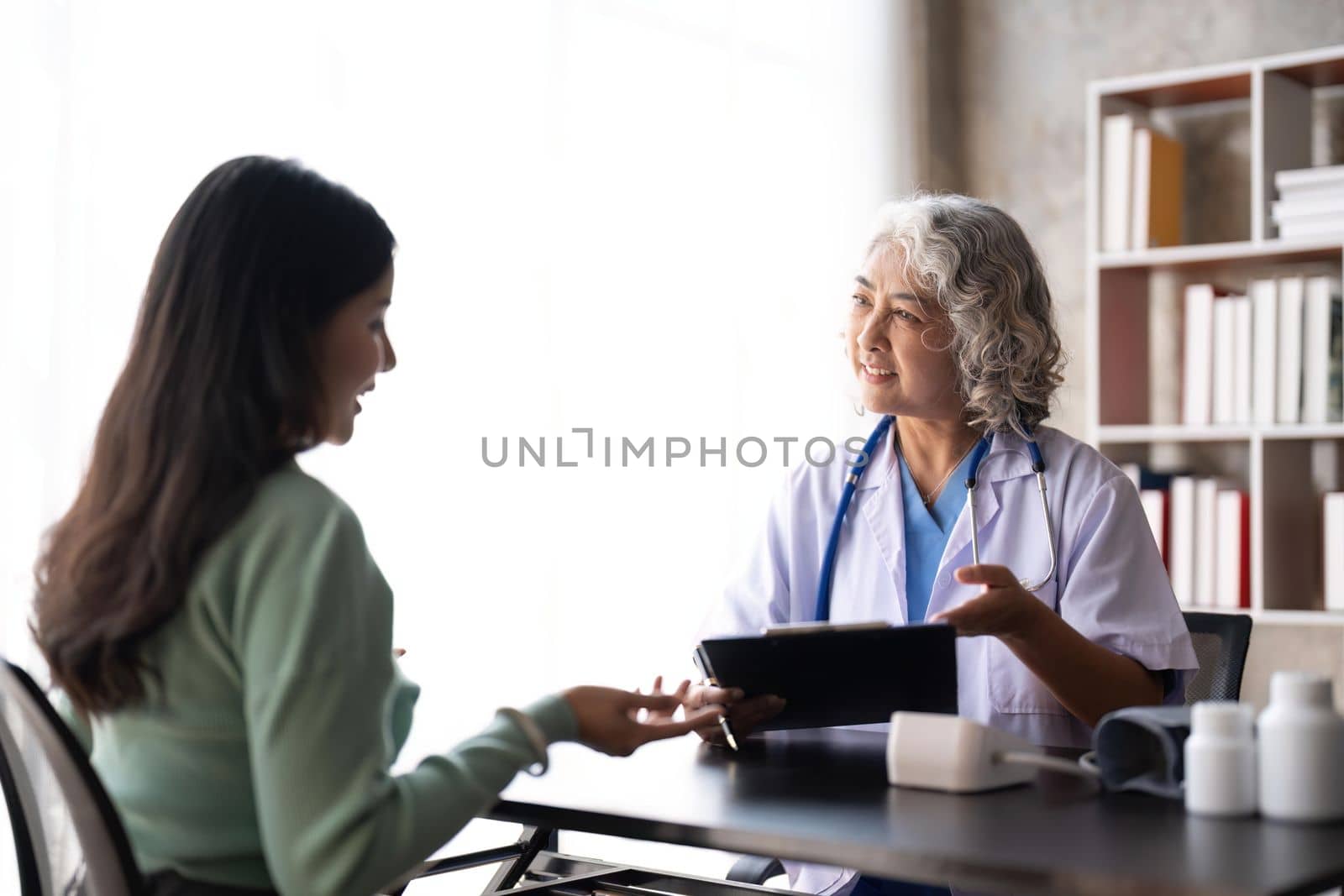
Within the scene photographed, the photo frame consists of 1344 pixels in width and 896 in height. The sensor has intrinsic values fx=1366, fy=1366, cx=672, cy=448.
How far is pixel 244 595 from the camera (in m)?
1.04

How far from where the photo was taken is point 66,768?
1.00 m

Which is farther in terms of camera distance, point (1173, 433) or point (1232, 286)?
point (1232, 286)

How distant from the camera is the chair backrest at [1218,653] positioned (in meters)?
2.04

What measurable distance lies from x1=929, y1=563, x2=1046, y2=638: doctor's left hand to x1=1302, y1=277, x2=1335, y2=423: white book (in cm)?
205

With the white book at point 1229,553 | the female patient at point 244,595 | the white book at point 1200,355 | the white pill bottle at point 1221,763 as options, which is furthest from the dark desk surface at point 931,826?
the white book at point 1200,355

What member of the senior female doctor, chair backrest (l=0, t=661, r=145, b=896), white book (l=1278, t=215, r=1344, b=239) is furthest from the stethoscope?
white book (l=1278, t=215, r=1344, b=239)

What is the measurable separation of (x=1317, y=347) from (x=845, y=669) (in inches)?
92.7

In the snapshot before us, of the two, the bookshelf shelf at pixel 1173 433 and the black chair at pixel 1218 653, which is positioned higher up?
the bookshelf shelf at pixel 1173 433

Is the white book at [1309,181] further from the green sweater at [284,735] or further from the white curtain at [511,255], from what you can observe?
the green sweater at [284,735]

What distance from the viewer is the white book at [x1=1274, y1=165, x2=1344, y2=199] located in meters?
3.26

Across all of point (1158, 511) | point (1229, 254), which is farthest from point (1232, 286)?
point (1158, 511)

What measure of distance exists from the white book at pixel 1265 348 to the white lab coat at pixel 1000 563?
1.59 m

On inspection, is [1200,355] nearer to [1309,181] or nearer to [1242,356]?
[1242,356]

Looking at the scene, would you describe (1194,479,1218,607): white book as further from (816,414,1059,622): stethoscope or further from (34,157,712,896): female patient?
(34,157,712,896): female patient
